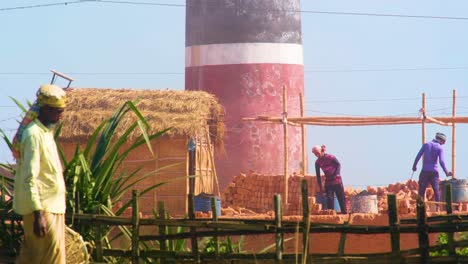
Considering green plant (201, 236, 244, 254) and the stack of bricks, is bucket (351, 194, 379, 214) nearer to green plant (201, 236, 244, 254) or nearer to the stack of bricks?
the stack of bricks

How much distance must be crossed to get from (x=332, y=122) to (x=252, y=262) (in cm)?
1303

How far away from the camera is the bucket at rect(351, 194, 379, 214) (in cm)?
2075

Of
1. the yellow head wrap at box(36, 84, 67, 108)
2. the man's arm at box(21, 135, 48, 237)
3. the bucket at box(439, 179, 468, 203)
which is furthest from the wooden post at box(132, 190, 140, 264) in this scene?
the bucket at box(439, 179, 468, 203)

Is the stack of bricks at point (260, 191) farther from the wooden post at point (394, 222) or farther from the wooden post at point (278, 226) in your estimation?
the wooden post at point (394, 222)

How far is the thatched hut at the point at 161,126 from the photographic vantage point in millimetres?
21078

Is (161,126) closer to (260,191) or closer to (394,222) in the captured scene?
(260,191)

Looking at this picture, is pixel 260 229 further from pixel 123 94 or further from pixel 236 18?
pixel 236 18

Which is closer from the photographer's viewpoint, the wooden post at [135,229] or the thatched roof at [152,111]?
the wooden post at [135,229]

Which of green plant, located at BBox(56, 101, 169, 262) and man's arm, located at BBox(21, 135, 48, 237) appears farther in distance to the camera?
green plant, located at BBox(56, 101, 169, 262)

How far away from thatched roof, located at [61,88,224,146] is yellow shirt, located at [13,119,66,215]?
11.7 meters

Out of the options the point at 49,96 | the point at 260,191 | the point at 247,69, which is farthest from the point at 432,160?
the point at 49,96

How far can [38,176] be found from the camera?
28.7ft

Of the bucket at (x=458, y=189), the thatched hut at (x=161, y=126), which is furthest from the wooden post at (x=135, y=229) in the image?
the bucket at (x=458, y=189)

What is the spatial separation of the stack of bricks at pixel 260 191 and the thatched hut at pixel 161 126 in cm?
196
